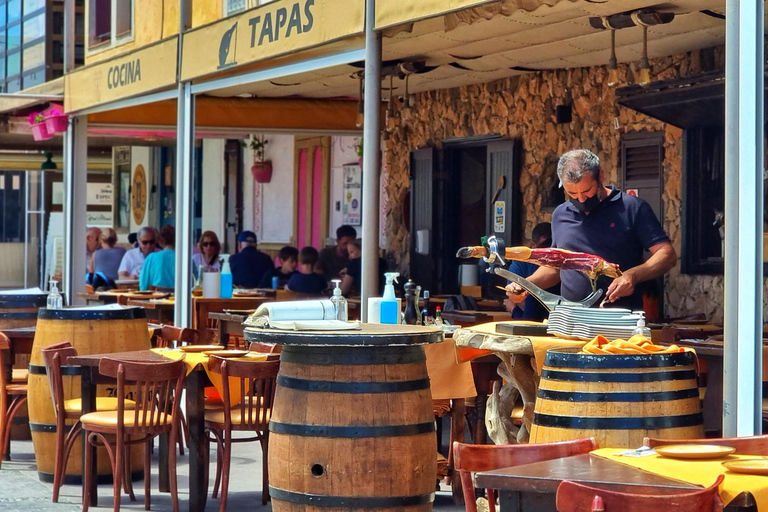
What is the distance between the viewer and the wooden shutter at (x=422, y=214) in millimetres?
11875

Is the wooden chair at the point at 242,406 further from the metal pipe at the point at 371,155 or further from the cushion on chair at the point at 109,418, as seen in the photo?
the metal pipe at the point at 371,155

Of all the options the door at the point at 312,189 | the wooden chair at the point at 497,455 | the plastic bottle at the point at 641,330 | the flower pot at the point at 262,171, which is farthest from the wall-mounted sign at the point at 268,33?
the flower pot at the point at 262,171

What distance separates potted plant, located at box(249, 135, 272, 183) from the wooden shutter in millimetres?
4087

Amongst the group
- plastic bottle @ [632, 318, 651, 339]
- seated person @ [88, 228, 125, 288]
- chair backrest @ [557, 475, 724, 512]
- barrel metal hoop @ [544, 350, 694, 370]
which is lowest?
chair backrest @ [557, 475, 724, 512]

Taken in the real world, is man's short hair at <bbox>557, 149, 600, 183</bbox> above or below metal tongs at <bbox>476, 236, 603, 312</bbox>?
above

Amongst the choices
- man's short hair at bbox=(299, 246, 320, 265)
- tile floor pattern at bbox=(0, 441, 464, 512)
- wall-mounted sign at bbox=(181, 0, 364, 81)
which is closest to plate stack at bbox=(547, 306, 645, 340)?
tile floor pattern at bbox=(0, 441, 464, 512)

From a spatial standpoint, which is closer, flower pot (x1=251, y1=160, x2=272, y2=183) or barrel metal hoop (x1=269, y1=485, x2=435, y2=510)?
barrel metal hoop (x1=269, y1=485, x2=435, y2=510)

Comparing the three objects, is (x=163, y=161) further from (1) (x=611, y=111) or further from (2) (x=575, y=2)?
(2) (x=575, y=2)

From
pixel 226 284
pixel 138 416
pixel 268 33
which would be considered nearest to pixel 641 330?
pixel 138 416

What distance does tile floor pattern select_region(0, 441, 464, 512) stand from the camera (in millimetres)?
6344

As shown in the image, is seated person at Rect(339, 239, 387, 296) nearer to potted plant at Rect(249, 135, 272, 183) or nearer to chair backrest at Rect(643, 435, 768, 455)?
potted plant at Rect(249, 135, 272, 183)

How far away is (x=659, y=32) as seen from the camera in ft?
25.8

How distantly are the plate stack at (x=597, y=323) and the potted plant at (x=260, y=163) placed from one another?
454 inches

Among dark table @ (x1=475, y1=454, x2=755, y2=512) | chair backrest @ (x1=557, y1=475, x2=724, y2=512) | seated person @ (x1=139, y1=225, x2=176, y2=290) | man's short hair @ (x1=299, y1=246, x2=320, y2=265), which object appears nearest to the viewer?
chair backrest @ (x1=557, y1=475, x2=724, y2=512)
